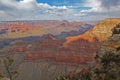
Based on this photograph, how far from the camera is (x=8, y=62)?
77.0 metres

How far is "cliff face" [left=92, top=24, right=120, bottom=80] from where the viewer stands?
46688mm

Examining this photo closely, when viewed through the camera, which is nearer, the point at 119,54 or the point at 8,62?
the point at 119,54

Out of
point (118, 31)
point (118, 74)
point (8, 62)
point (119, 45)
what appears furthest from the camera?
point (8, 62)

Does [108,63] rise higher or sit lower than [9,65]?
higher

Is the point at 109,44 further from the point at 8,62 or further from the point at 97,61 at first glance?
the point at 8,62

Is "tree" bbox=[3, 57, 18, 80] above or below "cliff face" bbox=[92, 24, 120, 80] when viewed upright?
below

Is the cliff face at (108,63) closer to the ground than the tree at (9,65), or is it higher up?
higher up

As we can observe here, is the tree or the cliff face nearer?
the cliff face

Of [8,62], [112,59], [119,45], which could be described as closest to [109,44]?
[119,45]

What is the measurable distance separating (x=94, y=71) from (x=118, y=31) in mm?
15779

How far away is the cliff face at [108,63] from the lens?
46.7 m

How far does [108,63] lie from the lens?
49344 mm

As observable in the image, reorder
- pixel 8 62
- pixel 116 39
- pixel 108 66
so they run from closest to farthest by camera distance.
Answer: pixel 108 66, pixel 116 39, pixel 8 62

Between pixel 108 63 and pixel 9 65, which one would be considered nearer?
pixel 108 63
